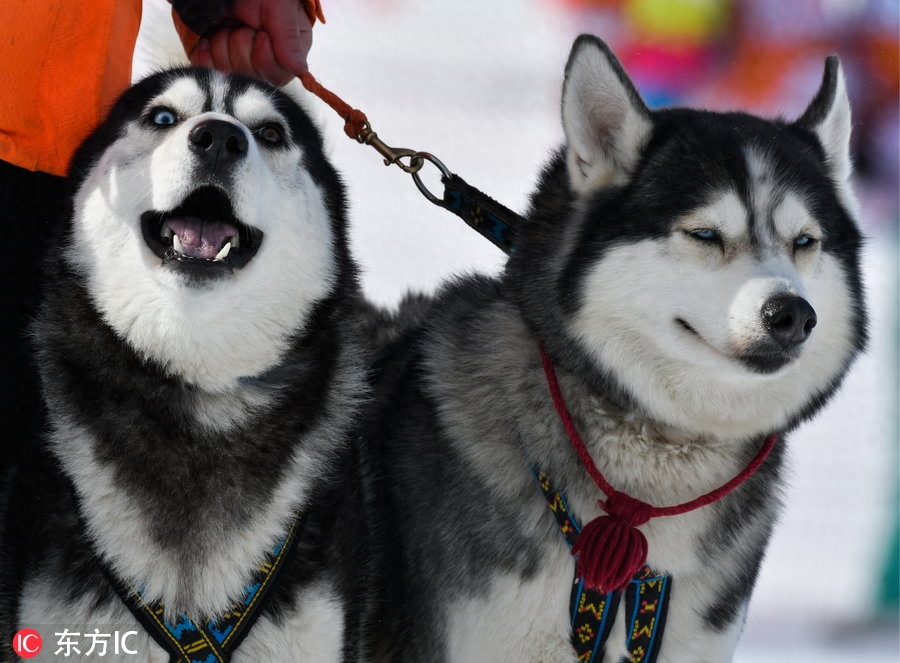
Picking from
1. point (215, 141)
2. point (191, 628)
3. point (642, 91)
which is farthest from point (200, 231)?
point (642, 91)

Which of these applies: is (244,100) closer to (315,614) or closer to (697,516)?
(315,614)

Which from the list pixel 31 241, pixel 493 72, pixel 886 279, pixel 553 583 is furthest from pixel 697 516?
pixel 493 72

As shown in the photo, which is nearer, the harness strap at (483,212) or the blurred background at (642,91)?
the harness strap at (483,212)

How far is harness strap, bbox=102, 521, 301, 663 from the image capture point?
168 cm

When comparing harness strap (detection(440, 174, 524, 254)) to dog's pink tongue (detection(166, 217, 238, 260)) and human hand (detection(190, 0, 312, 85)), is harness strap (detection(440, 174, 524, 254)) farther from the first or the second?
dog's pink tongue (detection(166, 217, 238, 260))

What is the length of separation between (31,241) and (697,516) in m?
1.53

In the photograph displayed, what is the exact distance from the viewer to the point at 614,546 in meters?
1.79

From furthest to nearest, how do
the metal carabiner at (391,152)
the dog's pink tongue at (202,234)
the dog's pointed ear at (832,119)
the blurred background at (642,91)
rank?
the blurred background at (642,91) < the metal carabiner at (391,152) < the dog's pointed ear at (832,119) < the dog's pink tongue at (202,234)

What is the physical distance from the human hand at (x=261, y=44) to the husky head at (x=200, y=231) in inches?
17.7

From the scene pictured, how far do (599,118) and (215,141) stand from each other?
77 cm

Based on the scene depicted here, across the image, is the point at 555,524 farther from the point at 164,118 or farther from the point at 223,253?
the point at 164,118

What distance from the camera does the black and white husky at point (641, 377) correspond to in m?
1.78

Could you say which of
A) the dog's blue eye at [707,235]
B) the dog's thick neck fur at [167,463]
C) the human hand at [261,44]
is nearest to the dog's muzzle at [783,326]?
the dog's blue eye at [707,235]

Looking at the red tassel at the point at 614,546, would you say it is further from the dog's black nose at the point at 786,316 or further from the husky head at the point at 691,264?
the dog's black nose at the point at 786,316
